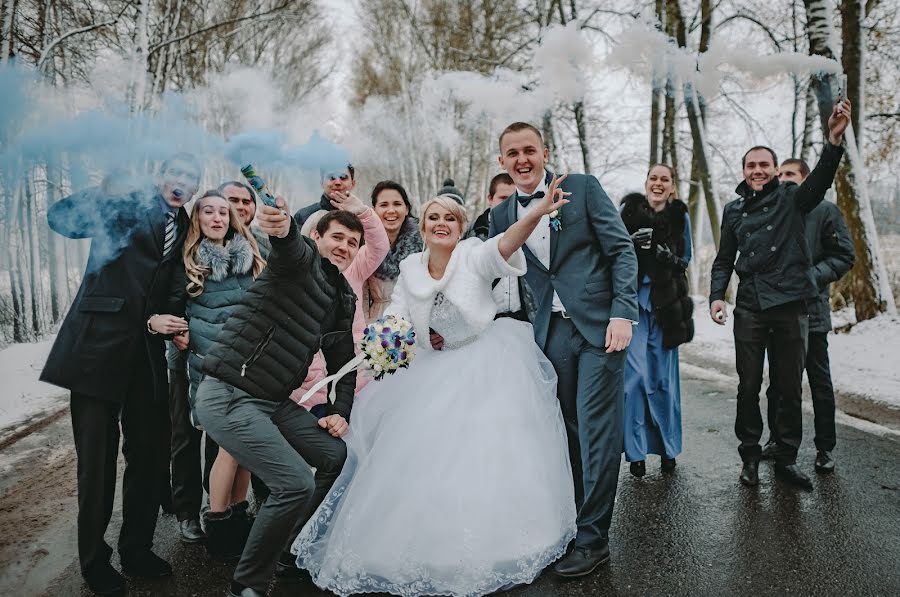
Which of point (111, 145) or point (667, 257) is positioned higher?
point (111, 145)

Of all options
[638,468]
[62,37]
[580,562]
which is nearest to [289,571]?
[580,562]

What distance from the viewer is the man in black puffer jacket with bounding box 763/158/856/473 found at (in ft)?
14.7

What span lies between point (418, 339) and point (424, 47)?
2266cm

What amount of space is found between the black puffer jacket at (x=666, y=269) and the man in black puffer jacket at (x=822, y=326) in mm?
656

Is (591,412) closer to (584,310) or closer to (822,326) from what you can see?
(584,310)

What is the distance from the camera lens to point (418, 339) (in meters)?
3.55

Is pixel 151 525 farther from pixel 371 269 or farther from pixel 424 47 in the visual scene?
pixel 424 47

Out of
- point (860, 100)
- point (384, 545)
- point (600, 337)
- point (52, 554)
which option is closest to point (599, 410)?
point (600, 337)

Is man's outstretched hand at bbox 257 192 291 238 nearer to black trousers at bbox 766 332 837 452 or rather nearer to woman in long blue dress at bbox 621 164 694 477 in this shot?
woman in long blue dress at bbox 621 164 694 477

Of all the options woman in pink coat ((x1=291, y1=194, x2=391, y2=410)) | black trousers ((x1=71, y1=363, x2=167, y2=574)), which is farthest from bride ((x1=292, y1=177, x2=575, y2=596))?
black trousers ((x1=71, y1=363, x2=167, y2=574))

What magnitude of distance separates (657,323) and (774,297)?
2.75ft

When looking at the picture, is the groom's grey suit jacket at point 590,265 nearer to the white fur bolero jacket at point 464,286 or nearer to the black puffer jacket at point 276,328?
the white fur bolero jacket at point 464,286

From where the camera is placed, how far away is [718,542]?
3.35 meters

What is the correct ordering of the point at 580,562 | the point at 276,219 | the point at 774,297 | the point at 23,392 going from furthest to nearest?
the point at 23,392, the point at 774,297, the point at 580,562, the point at 276,219
